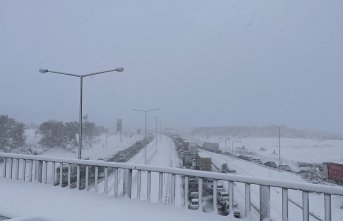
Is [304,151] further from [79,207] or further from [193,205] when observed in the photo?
[79,207]

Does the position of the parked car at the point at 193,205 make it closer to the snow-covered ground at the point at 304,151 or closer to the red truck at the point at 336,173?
the red truck at the point at 336,173

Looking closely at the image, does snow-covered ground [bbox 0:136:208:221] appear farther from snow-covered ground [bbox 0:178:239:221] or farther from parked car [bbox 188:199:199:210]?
parked car [bbox 188:199:199:210]

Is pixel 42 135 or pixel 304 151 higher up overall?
pixel 42 135

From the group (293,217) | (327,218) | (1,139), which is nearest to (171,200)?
(293,217)

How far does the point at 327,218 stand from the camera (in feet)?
20.0

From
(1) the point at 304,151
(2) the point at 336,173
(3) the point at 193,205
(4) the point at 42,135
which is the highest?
(3) the point at 193,205

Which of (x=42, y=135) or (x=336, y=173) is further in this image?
(x=42, y=135)

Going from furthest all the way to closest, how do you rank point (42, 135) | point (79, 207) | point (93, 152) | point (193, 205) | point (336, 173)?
1. point (42, 135)
2. point (93, 152)
3. point (336, 173)
4. point (193, 205)
5. point (79, 207)

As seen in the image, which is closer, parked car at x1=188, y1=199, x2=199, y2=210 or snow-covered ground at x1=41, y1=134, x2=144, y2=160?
parked car at x1=188, y1=199, x2=199, y2=210

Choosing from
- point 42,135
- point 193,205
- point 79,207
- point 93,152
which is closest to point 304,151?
point 93,152

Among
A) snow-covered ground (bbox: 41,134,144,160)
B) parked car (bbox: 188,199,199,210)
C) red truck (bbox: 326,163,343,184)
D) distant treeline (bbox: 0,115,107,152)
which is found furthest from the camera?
snow-covered ground (bbox: 41,134,144,160)

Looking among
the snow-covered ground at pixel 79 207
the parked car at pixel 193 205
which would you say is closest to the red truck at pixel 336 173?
the parked car at pixel 193 205

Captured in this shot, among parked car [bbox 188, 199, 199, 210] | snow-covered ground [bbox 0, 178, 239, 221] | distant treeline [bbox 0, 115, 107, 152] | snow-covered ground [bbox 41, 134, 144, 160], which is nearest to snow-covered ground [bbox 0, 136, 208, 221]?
snow-covered ground [bbox 0, 178, 239, 221]

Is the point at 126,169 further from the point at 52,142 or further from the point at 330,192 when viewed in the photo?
the point at 52,142
